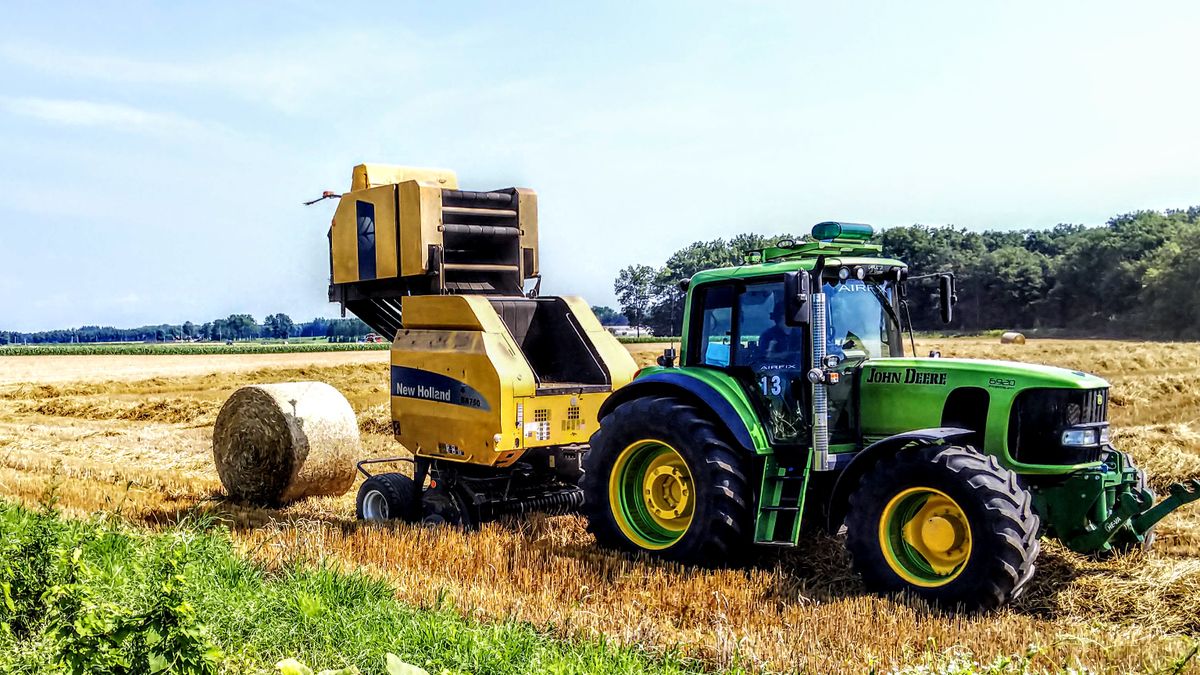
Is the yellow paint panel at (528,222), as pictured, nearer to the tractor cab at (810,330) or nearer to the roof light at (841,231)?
the tractor cab at (810,330)

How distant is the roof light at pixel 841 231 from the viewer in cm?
705

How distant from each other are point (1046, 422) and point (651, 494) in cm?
278

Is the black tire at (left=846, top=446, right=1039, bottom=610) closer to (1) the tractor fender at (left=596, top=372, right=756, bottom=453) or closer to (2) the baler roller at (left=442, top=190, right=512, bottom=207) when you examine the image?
(1) the tractor fender at (left=596, top=372, right=756, bottom=453)

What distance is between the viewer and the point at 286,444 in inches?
389

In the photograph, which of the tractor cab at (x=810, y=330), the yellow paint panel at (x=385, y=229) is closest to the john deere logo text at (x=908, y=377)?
the tractor cab at (x=810, y=330)

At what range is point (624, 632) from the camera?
522 cm

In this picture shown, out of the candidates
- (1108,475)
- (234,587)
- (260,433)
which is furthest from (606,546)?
(260,433)

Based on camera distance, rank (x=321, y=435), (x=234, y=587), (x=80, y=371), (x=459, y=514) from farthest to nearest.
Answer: (x=80, y=371) → (x=321, y=435) → (x=459, y=514) → (x=234, y=587)

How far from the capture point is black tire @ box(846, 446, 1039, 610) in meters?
5.62

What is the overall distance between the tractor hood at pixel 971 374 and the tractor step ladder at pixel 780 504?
84 cm

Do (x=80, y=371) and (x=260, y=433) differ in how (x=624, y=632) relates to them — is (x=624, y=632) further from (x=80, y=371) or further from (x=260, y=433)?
(x=80, y=371)

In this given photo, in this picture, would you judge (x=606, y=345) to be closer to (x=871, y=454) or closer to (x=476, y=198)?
(x=476, y=198)

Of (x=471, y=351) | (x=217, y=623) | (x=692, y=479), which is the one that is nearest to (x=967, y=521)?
(x=692, y=479)

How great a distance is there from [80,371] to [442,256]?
100 ft
